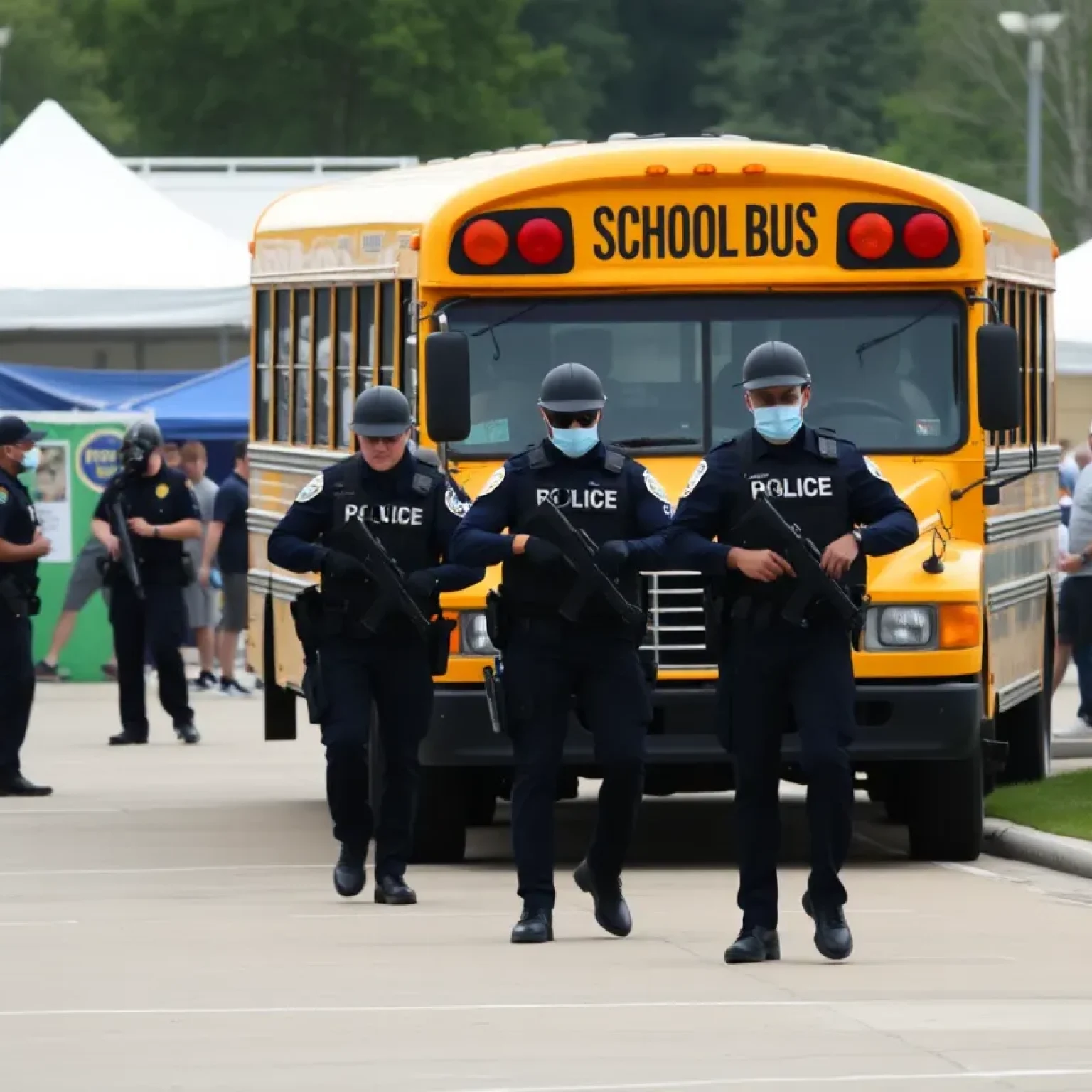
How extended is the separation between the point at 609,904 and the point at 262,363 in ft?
20.1

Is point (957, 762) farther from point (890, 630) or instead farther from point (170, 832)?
point (170, 832)

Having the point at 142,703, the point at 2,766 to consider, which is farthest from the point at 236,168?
the point at 2,766

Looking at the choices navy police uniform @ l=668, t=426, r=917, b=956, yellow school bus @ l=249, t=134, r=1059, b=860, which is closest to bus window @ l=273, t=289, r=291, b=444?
yellow school bus @ l=249, t=134, r=1059, b=860

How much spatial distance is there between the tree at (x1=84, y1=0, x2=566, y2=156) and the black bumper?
64.3 meters

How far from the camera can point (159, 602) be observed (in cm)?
2036

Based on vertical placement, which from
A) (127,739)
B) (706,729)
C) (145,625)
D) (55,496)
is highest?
(55,496)

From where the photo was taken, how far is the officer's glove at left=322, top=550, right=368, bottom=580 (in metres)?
12.0

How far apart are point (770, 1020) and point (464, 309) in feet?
16.3

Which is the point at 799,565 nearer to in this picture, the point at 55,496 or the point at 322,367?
the point at 322,367

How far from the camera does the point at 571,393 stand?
11.1 meters

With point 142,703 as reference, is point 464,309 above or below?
above

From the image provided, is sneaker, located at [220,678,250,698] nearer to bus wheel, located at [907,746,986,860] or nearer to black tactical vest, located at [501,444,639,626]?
bus wheel, located at [907,746,986,860]

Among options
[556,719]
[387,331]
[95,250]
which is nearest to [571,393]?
[556,719]

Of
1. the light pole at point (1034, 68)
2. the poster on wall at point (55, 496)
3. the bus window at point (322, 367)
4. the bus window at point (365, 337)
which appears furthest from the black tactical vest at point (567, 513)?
the light pole at point (1034, 68)
